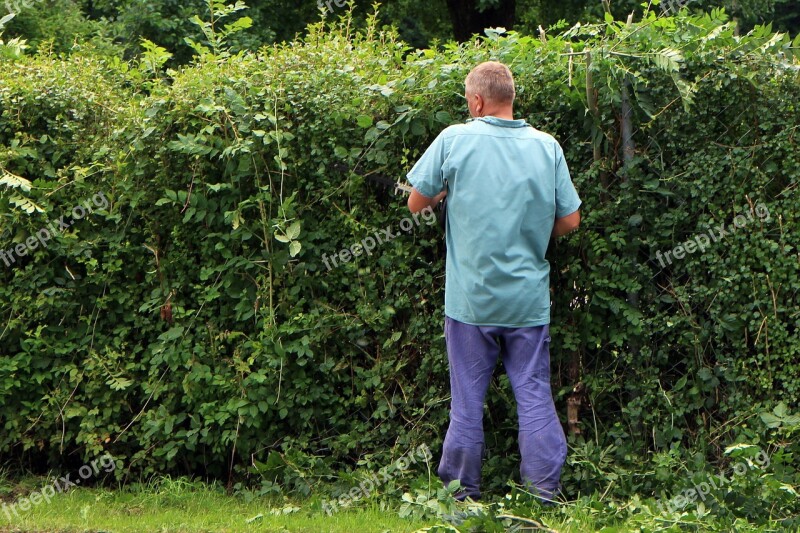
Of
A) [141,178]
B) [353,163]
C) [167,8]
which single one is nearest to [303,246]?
[353,163]

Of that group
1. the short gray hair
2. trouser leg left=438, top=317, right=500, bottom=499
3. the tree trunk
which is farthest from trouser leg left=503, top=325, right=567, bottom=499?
the tree trunk

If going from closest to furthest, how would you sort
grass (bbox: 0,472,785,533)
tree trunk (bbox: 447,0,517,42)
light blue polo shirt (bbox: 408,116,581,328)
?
grass (bbox: 0,472,785,533)
light blue polo shirt (bbox: 408,116,581,328)
tree trunk (bbox: 447,0,517,42)

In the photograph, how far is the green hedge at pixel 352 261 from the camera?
4809mm

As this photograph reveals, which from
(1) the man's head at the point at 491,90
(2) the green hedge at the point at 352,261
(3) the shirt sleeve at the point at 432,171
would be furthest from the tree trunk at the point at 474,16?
(3) the shirt sleeve at the point at 432,171

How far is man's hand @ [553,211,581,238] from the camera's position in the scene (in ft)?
15.5

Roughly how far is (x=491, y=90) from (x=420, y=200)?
65 centimetres

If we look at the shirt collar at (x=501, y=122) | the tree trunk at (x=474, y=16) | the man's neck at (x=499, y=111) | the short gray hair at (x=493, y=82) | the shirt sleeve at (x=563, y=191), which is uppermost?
the tree trunk at (x=474, y=16)

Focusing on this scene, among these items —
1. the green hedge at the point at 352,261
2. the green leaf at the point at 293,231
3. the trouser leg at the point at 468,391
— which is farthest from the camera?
the green leaf at the point at 293,231

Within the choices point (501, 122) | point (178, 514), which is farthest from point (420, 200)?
point (178, 514)

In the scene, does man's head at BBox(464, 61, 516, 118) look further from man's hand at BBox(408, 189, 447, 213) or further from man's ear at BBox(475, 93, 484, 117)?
man's hand at BBox(408, 189, 447, 213)

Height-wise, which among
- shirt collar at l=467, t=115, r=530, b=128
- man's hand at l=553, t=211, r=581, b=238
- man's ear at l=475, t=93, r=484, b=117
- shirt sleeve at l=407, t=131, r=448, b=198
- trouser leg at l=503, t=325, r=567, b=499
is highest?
man's ear at l=475, t=93, r=484, b=117

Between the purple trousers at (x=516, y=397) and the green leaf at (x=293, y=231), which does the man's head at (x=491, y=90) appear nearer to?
the purple trousers at (x=516, y=397)

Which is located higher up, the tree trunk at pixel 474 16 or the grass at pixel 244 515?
the tree trunk at pixel 474 16

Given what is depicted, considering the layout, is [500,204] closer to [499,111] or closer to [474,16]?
[499,111]
